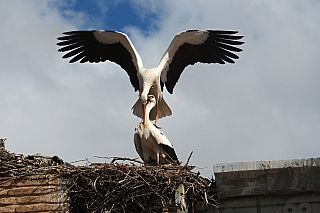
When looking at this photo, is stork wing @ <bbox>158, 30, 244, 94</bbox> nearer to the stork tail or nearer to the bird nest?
the stork tail

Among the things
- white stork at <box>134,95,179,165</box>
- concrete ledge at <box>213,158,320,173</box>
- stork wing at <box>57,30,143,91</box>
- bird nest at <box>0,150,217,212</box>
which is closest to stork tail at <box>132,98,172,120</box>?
stork wing at <box>57,30,143,91</box>

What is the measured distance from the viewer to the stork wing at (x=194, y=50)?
8625 millimetres

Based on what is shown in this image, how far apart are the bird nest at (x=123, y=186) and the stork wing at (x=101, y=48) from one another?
2914 millimetres

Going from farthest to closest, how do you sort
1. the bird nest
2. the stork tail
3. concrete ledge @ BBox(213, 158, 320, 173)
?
1. the stork tail
2. the bird nest
3. concrete ledge @ BBox(213, 158, 320, 173)

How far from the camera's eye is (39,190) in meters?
5.65

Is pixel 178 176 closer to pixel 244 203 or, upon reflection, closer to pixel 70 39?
pixel 244 203

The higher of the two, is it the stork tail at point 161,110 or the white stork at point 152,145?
the stork tail at point 161,110

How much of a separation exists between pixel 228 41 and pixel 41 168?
3.65 metres

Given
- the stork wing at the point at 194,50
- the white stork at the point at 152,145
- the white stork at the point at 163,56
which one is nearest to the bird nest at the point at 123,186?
the white stork at the point at 152,145

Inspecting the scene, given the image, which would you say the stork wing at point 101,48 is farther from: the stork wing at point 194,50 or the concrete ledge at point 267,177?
the concrete ledge at point 267,177

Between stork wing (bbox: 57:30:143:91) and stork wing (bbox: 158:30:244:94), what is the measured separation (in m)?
0.44

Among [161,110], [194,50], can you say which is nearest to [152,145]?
[161,110]

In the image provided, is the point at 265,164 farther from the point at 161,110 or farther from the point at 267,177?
the point at 161,110

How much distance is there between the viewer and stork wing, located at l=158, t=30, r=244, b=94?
8.62 metres
